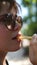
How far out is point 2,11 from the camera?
1.48 metres

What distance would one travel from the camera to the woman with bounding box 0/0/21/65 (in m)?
1.48

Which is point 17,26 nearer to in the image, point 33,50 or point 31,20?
point 33,50

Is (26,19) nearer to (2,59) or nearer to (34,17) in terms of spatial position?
(34,17)

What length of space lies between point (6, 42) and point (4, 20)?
0.48 ft

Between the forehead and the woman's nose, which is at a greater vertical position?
the forehead

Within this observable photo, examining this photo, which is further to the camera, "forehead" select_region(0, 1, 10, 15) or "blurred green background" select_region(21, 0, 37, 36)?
"blurred green background" select_region(21, 0, 37, 36)

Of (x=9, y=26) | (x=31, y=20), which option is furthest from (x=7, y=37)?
(x=31, y=20)

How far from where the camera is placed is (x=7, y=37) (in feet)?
4.88

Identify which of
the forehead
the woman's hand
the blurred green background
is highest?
the forehead

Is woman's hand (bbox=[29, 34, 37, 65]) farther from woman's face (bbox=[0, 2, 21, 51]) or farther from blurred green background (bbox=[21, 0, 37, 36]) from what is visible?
blurred green background (bbox=[21, 0, 37, 36])

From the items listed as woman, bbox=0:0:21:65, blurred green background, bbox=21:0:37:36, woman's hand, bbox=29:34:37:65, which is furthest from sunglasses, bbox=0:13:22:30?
blurred green background, bbox=21:0:37:36

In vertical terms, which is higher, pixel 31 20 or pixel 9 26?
pixel 9 26

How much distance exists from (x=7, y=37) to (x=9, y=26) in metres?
0.07

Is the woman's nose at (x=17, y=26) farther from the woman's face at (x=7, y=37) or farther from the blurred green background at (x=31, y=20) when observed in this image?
the blurred green background at (x=31, y=20)
